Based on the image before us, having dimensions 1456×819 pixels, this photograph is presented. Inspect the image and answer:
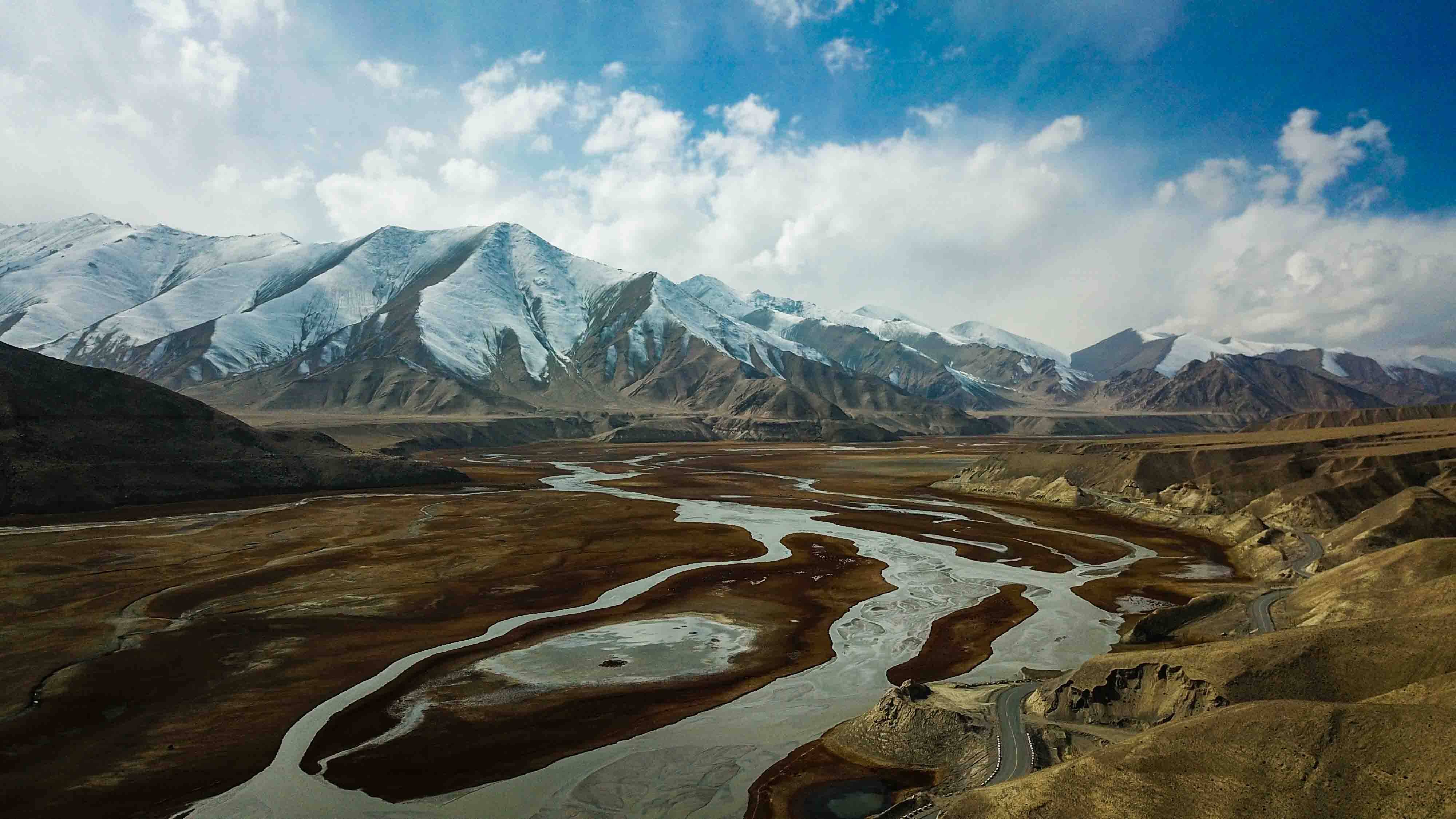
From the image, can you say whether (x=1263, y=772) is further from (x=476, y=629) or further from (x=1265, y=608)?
(x=476, y=629)

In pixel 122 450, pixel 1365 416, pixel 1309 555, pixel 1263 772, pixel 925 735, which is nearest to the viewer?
pixel 1263 772

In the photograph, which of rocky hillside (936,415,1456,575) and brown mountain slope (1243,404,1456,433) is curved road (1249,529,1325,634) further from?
brown mountain slope (1243,404,1456,433)

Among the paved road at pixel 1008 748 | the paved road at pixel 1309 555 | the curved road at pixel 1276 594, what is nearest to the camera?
the paved road at pixel 1008 748

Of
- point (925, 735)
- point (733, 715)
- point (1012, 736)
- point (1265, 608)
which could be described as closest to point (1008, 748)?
point (1012, 736)

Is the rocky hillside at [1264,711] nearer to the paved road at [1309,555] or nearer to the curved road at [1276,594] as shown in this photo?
the curved road at [1276,594]

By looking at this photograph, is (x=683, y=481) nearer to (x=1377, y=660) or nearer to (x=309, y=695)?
(x=309, y=695)

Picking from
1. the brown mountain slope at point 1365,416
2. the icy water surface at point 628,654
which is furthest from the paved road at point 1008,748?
the brown mountain slope at point 1365,416
